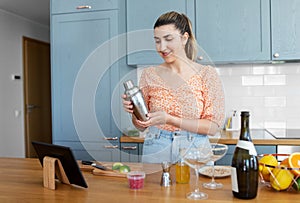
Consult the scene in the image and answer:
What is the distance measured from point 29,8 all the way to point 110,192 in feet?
12.1

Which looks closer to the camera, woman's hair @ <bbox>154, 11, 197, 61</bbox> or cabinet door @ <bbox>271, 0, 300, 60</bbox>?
woman's hair @ <bbox>154, 11, 197, 61</bbox>

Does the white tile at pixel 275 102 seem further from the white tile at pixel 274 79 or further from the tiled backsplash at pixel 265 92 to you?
the white tile at pixel 274 79

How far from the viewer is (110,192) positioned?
3.99ft

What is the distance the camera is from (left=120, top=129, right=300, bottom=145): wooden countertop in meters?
2.38

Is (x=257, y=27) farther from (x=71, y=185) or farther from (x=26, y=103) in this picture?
(x=26, y=103)

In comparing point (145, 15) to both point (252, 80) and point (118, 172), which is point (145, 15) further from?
point (118, 172)

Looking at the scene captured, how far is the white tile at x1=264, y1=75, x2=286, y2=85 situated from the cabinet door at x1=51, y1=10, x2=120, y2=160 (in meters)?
1.25

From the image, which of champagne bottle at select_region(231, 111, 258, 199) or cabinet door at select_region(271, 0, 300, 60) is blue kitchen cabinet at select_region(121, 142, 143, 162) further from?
champagne bottle at select_region(231, 111, 258, 199)

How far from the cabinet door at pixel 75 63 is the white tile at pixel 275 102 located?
1276 millimetres

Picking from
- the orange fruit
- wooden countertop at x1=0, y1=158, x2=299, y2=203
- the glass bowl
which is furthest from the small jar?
the orange fruit

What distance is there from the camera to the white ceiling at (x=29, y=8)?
4016mm

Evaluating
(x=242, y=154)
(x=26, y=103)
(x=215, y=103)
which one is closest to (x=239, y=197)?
(x=242, y=154)

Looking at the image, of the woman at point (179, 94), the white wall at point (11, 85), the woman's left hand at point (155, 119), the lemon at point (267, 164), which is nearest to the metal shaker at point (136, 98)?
the woman's left hand at point (155, 119)

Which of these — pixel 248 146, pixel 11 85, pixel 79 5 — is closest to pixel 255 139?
pixel 248 146
